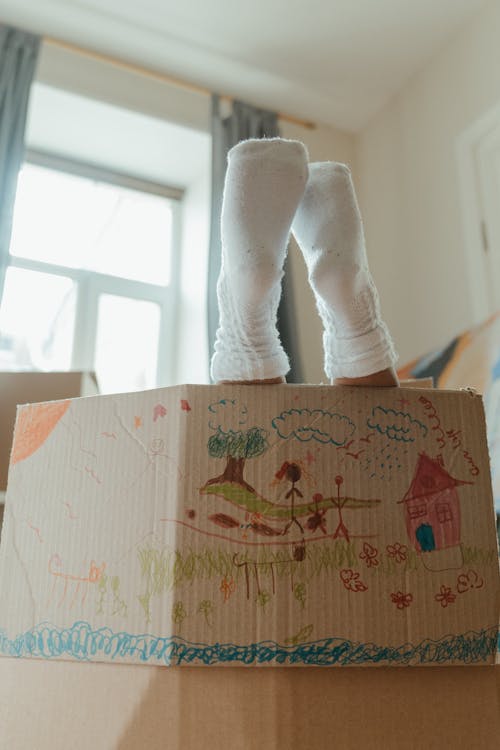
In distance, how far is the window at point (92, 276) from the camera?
266 cm

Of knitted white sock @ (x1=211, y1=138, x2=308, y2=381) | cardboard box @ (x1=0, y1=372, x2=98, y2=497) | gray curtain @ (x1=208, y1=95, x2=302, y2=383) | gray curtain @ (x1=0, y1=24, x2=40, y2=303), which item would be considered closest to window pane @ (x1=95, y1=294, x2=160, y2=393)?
gray curtain @ (x1=208, y1=95, x2=302, y2=383)

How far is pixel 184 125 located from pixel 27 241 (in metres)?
0.75

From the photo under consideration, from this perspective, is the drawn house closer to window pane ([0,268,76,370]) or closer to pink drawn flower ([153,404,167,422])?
pink drawn flower ([153,404,167,422])

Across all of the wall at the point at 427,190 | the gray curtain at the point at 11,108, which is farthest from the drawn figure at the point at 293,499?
the wall at the point at 427,190

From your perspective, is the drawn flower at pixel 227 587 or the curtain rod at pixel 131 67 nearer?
the drawn flower at pixel 227 587

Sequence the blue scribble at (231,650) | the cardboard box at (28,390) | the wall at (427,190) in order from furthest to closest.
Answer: the wall at (427,190)
the cardboard box at (28,390)
the blue scribble at (231,650)

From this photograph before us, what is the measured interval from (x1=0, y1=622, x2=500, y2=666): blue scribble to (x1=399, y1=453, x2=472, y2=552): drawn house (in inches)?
3.5

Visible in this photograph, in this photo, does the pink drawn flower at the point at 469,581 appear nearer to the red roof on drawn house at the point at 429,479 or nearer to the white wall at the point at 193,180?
the red roof on drawn house at the point at 429,479

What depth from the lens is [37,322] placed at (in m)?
2.66

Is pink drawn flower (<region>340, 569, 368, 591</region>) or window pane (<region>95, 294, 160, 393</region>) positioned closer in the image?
pink drawn flower (<region>340, 569, 368, 591</region>)

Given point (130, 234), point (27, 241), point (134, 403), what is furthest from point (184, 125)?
point (134, 403)

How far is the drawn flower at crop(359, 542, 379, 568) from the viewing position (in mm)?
672

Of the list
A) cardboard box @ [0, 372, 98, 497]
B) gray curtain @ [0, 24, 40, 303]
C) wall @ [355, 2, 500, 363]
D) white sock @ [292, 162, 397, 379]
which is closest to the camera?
white sock @ [292, 162, 397, 379]

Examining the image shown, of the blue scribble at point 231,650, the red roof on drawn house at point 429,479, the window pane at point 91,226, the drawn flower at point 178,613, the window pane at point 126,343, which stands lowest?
the blue scribble at point 231,650
